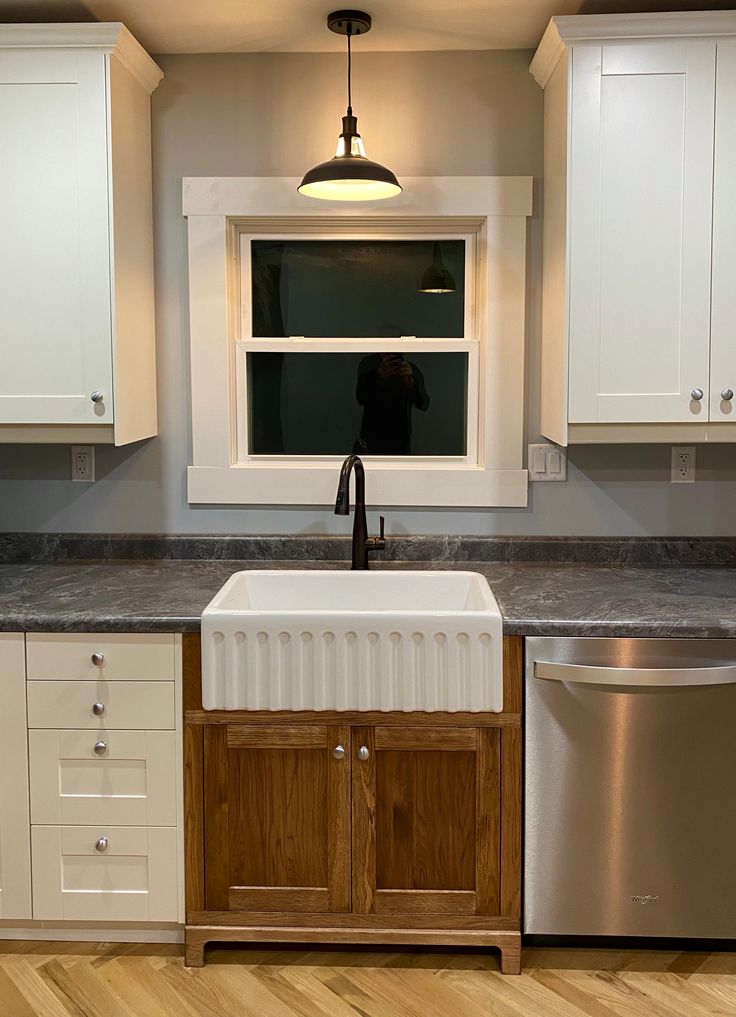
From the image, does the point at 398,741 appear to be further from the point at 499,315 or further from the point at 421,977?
the point at 499,315

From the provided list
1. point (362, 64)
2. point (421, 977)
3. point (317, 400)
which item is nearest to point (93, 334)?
point (317, 400)

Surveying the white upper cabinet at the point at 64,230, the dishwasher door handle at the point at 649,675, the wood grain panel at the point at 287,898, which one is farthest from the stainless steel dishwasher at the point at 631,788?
the white upper cabinet at the point at 64,230

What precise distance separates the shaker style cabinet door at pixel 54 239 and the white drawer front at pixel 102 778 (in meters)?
0.81

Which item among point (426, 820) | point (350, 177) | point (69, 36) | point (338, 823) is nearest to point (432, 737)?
point (426, 820)

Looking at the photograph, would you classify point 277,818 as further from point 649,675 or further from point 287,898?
point 649,675

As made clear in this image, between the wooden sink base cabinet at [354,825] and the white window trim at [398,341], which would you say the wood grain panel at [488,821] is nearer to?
the wooden sink base cabinet at [354,825]

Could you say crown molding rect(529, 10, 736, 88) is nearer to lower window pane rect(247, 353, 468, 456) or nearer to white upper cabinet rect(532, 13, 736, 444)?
white upper cabinet rect(532, 13, 736, 444)

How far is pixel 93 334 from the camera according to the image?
8.12 ft

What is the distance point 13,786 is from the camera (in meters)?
2.29

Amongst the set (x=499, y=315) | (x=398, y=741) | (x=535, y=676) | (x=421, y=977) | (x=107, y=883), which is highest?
(x=499, y=315)

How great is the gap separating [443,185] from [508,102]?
303 millimetres

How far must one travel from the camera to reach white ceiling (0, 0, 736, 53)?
2.41 metres

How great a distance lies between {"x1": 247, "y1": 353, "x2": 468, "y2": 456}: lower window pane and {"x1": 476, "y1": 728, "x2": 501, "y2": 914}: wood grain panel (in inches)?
40.0

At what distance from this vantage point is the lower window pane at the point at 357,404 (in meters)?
2.90
